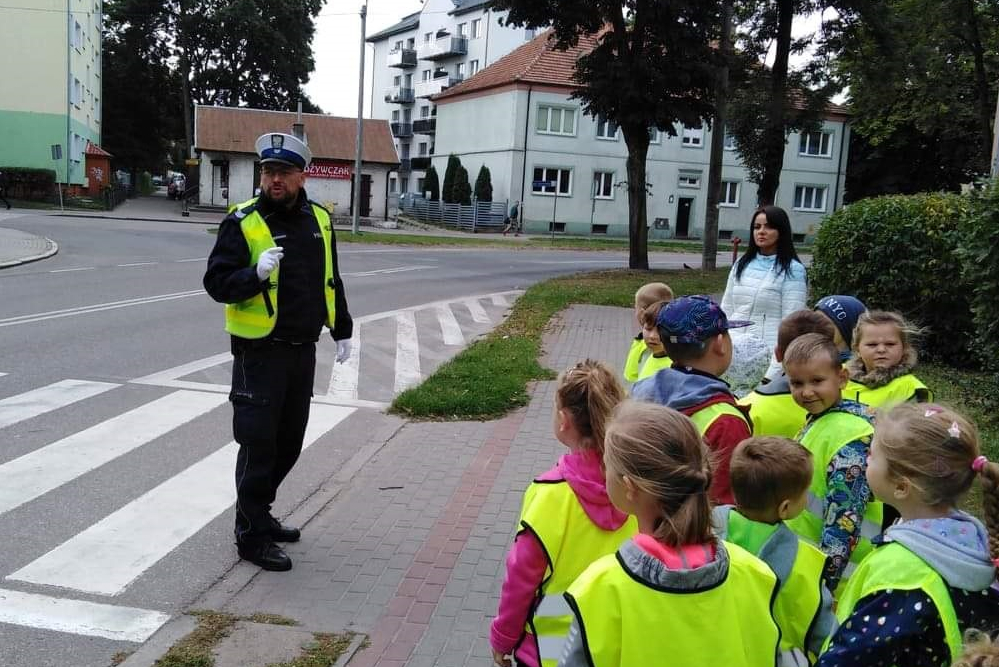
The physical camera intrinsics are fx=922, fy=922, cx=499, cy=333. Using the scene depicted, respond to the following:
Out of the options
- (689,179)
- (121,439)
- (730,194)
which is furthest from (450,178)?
(121,439)

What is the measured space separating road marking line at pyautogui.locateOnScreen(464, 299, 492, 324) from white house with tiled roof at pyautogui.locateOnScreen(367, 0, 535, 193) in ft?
162

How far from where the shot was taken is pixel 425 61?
74938mm

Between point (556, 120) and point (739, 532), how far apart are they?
49.0 meters

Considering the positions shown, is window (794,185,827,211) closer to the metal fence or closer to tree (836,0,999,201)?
tree (836,0,999,201)

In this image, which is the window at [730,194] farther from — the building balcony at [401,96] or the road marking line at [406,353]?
the road marking line at [406,353]

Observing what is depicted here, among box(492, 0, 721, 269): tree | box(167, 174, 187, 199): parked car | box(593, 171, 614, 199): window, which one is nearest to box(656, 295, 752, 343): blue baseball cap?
box(492, 0, 721, 269): tree

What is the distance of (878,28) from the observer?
2341cm

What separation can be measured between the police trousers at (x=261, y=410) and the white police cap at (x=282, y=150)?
37.8 inches

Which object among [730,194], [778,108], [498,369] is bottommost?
[498,369]

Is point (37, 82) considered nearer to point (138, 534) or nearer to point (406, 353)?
point (406, 353)

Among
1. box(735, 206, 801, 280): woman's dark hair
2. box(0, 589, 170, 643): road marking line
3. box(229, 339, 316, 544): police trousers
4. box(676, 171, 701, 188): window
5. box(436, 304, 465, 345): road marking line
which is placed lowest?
box(0, 589, 170, 643): road marking line

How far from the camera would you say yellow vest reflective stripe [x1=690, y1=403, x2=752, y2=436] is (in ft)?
10.2

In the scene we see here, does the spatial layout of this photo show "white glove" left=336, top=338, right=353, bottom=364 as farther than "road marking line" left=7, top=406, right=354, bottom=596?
Yes

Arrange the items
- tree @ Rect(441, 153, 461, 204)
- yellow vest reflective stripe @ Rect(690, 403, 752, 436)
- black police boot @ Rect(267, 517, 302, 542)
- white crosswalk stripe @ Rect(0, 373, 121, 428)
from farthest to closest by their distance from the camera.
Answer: tree @ Rect(441, 153, 461, 204) → white crosswalk stripe @ Rect(0, 373, 121, 428) → black police boot @ Rect(267, 517, 302, 542) → yellow vest reflective stripe @ Rect(690, 403, 752, 436)
